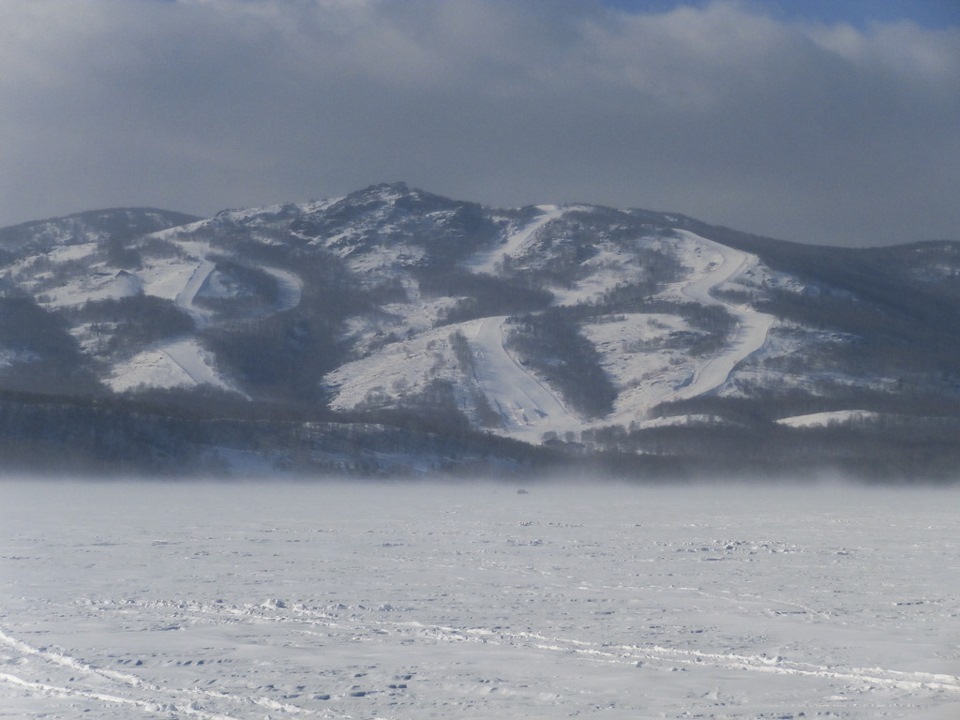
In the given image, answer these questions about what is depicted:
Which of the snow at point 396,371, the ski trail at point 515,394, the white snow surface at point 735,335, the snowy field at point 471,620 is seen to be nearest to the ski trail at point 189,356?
the snow at point 396,371

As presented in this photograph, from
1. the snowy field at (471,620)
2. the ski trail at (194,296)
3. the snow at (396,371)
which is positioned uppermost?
the ski trail at (194,296)

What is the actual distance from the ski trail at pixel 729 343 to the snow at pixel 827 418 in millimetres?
10691

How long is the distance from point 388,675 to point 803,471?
8764 centimetres

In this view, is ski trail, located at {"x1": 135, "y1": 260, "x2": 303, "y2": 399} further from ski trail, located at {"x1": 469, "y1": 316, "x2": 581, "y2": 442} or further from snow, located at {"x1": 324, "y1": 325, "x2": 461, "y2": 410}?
ski trail, located at {"x1": 469, "y1": 316, "x2": 581, "y2": 442}

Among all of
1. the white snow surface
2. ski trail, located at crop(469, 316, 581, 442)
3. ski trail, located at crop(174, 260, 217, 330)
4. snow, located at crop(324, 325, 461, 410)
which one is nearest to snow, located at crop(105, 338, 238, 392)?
snow, located at crop(324, 325, 461, 410)

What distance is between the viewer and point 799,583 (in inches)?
1018

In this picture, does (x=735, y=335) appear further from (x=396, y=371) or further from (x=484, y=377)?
(x=396, y=371)

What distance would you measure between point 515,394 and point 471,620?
360 ft

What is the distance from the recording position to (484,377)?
135 metres

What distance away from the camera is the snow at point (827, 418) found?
385 ft

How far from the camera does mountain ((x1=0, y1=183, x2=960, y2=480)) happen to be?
3524 inches

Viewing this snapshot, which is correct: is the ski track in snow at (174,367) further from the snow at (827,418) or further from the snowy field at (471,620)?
the snowy field at (471,620)

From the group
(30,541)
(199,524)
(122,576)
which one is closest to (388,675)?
(122,576)

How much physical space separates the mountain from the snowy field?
159 feet
